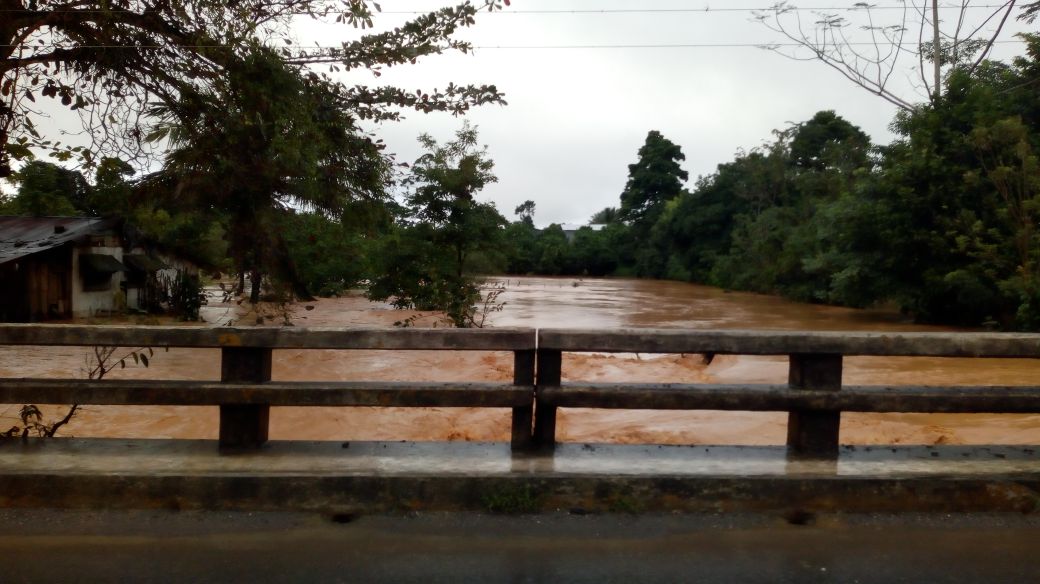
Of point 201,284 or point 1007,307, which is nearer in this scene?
point 1007,307

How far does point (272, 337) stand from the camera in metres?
4.52

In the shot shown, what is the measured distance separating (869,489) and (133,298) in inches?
1137

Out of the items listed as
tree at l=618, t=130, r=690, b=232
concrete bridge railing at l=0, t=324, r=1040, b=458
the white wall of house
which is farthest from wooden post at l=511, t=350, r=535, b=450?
tree at l=618, t=130, r=690, b=232

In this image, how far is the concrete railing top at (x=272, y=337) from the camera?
4512 mm

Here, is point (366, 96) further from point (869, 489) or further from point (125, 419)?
point (125, 419)

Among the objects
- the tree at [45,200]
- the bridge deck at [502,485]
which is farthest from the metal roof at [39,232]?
the bridge deck at [502,485]

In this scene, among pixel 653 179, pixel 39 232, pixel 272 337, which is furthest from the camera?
pixel 653 179

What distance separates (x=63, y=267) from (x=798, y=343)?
25.4 meters

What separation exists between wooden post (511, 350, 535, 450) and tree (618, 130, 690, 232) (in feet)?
259

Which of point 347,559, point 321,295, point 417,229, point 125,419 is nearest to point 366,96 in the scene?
point 347,559

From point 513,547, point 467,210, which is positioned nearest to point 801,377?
point 513,547

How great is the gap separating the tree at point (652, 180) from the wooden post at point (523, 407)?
259ft

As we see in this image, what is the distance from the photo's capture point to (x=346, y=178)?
819 cm

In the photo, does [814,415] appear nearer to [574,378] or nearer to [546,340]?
[546,340]
